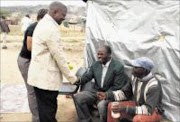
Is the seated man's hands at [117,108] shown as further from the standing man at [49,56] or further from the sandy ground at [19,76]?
the sandy ground at [19,76]

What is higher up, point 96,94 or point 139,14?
point 139,14

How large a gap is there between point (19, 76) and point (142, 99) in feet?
16.9

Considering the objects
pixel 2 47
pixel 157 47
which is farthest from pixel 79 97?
pixel 2 47

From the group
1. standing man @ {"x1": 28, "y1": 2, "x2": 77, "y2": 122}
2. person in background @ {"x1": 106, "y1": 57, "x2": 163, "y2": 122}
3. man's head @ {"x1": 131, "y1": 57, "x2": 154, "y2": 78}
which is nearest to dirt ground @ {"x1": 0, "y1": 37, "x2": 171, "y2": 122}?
person in background @ {"x1": 106, "y1": 57, "x2": 163, "y2": 122}

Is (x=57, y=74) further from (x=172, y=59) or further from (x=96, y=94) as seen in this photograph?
(x=172, y=59)

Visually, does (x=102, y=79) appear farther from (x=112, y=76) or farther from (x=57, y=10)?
(x=57, y=10)

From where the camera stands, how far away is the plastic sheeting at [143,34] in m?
4.31

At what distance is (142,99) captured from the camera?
12.5ft

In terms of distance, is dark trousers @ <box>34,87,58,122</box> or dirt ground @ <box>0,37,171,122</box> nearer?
dark trousers @ <box>34,87,58,122</box>

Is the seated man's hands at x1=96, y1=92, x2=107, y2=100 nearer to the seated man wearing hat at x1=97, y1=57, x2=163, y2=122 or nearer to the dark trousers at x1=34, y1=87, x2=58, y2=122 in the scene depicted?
the seated man wearing hat at x1=97, y1=57, x2=163, y2=122

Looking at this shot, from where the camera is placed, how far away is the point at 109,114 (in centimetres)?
397

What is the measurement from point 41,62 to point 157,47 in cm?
180

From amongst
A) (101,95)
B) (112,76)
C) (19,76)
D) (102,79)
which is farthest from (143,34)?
(19,76)

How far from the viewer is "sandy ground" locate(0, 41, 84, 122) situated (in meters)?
5.27
